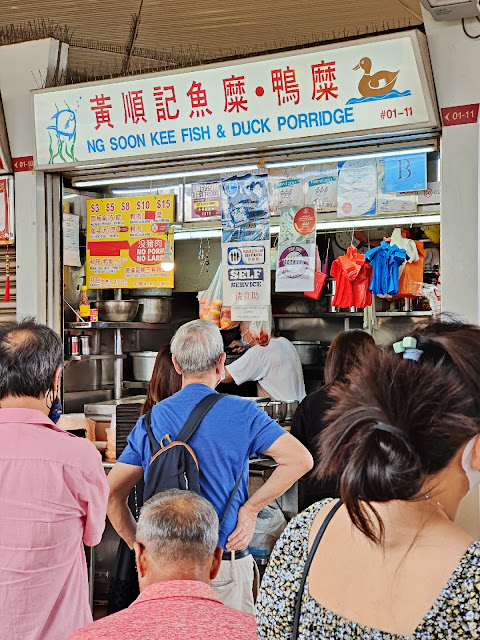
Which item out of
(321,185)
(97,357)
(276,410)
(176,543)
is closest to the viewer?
(176,543)

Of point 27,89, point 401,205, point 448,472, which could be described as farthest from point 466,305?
point 27,89

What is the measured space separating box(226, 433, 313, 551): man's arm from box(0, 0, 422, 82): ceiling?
9.45 ft

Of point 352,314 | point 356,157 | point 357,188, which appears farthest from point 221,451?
point 352,314

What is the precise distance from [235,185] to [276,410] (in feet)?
5.40

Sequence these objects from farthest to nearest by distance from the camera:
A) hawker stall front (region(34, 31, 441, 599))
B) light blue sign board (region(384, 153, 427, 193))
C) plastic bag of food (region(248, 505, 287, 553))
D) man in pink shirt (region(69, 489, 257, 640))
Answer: plastic bag of food (region(248, 505, 287, 553))
light blue sign board (region(384, 153, 427, 193))
hawker stall front (region(34, 31, 441, 599))
man in pink shirt (region(69, 489, 257, 640))

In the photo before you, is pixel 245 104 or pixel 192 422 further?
pixel 245 104

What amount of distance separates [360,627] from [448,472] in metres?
0.31

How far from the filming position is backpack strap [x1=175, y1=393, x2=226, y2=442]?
2.97 metres

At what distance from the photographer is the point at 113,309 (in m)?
6.09

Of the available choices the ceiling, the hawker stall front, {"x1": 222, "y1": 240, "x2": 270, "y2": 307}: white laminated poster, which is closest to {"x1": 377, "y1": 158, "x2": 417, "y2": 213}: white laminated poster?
the hawker stall front

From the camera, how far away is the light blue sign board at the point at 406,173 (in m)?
4.75

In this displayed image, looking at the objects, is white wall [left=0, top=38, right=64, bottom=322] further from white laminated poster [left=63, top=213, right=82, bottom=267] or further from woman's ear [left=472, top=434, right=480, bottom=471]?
woman's ear [left=472, top=434, right=480, bottom=471]

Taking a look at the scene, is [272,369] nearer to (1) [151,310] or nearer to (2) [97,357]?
(1) [151,310]

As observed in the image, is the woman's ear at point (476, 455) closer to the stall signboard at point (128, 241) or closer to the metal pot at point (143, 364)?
the stall signboard at point (128, 241)
